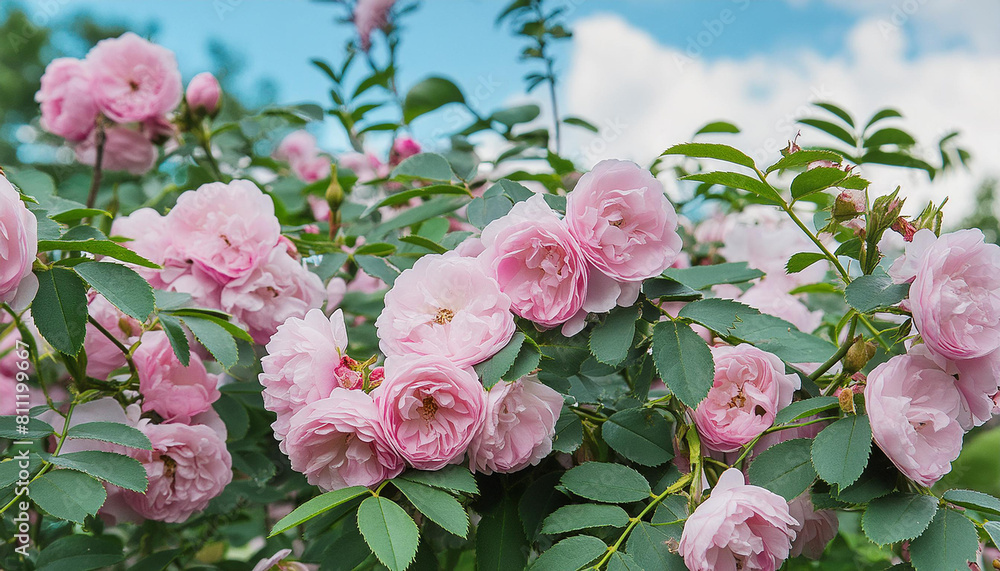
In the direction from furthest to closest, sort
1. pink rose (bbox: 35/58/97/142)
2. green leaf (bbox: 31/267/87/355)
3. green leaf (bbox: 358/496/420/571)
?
pink rose (bbox: 35/58/97/142) < green leaf (bbox: 31/267/87/355) < green leaf (bbox: 358/496/420/571)

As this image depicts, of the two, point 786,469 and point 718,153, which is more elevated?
point 718,153

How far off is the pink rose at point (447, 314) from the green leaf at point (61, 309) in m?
0.23

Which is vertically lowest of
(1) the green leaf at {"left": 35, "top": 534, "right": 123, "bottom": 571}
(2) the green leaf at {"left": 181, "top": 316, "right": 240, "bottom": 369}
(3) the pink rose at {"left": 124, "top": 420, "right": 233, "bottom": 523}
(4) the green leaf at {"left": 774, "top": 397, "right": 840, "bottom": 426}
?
(1) the green leaf at {"left": 35, "top": 534, "right": 123, "bottom": 571}

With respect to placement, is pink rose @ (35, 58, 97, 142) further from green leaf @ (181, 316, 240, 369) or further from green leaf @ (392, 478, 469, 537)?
green leaf @ (392, 478, 469, 537)

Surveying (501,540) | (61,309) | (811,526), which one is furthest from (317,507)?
(811,526)

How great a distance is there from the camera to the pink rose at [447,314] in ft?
1.58

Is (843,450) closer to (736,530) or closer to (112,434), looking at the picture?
(736,530)

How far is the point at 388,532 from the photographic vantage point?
0.43 m

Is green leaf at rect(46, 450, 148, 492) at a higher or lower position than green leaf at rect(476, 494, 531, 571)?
higher

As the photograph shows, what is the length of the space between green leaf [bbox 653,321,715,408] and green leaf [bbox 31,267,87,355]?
0.44 m

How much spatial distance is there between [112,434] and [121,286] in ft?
0.39

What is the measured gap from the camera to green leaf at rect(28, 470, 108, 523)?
471 millimetres

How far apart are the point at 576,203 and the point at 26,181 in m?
0.63

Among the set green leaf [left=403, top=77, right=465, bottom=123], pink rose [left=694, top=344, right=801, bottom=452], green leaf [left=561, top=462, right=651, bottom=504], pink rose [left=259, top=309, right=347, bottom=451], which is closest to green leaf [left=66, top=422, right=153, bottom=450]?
pink rose [left=259, top=309, right=347, bottom=451]
